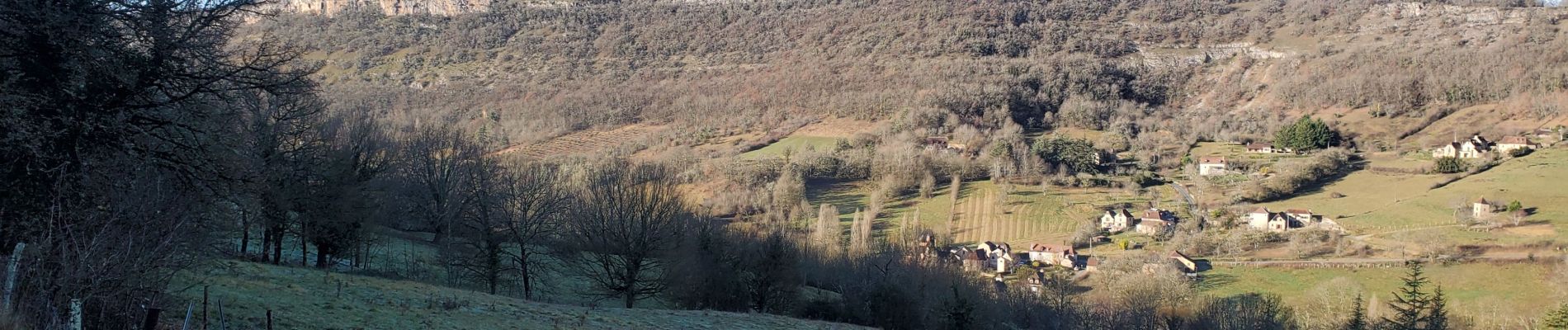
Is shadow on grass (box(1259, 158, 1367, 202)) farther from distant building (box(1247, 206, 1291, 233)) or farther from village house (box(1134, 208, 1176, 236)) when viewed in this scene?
village house (box(1134, 208, 1176, 236))

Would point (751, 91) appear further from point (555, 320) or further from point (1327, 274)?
point (555, 320)

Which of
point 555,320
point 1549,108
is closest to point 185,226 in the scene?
point 555,320

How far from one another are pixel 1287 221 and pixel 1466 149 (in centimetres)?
3212

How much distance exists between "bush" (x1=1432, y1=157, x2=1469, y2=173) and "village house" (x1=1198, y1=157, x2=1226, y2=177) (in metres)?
15.8

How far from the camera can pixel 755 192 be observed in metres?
74.5

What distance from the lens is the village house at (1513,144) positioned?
2960 inches

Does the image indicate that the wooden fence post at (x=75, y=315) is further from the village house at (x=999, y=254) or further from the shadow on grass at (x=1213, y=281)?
the village house at (x=999, y=254)

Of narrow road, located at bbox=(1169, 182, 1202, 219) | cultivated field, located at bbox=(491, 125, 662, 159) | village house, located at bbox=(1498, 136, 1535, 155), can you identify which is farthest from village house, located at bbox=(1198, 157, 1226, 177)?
cultivated field, located at bbox=(491, 125, 662, 159)

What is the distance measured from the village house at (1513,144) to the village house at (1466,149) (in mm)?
915

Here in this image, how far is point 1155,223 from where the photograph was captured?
2421 inches

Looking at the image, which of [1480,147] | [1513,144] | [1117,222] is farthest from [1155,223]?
[1513,144]

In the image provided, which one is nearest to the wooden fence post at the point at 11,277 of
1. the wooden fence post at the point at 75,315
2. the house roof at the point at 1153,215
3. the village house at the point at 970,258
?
the wooden fence post at the point at 75,315

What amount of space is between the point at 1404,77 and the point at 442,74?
137222mm

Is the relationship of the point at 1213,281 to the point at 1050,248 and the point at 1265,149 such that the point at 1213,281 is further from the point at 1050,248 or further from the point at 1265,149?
the point at 1265,149
